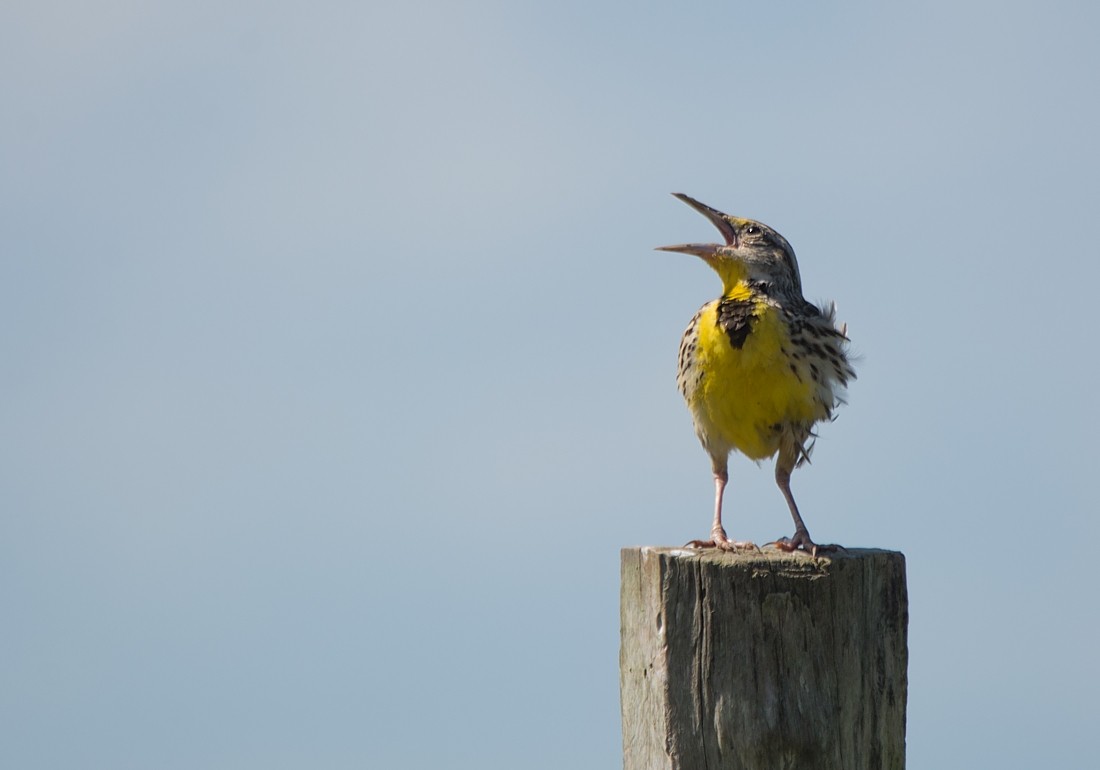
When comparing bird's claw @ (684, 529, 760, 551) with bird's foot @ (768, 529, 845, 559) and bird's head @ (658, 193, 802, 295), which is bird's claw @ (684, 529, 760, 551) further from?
bird's head @ (658, 193, 802, 295)

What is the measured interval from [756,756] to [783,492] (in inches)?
112

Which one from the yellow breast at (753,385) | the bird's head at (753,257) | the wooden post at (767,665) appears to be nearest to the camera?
the wooden post at (767,665)

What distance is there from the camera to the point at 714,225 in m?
8.00

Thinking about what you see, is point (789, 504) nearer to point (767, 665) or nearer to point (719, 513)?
point (719, 513)

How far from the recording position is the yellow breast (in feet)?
22.5

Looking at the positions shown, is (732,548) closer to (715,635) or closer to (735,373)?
(715,635)

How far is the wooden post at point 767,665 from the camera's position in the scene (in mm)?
4656

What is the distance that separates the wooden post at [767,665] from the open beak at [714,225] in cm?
295

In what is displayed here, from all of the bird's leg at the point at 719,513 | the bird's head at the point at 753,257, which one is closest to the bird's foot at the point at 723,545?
the bird's leg at the point at 719,513

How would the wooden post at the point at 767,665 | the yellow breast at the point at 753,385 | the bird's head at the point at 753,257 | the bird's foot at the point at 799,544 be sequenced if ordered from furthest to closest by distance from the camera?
the bird's head at the point at 753,257
the yellow breast at the point at 753,385
the bird's foot at the point at 799,544
the wooden post at the point at 767,665

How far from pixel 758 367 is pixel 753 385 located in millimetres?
101

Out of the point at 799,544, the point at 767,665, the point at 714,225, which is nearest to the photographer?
the point at 767,665

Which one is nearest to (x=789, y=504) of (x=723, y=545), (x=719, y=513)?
(x=719, y=513)

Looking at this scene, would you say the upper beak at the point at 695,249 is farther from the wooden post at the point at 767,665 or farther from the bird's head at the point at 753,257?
the wooden post at the point at 767,665
